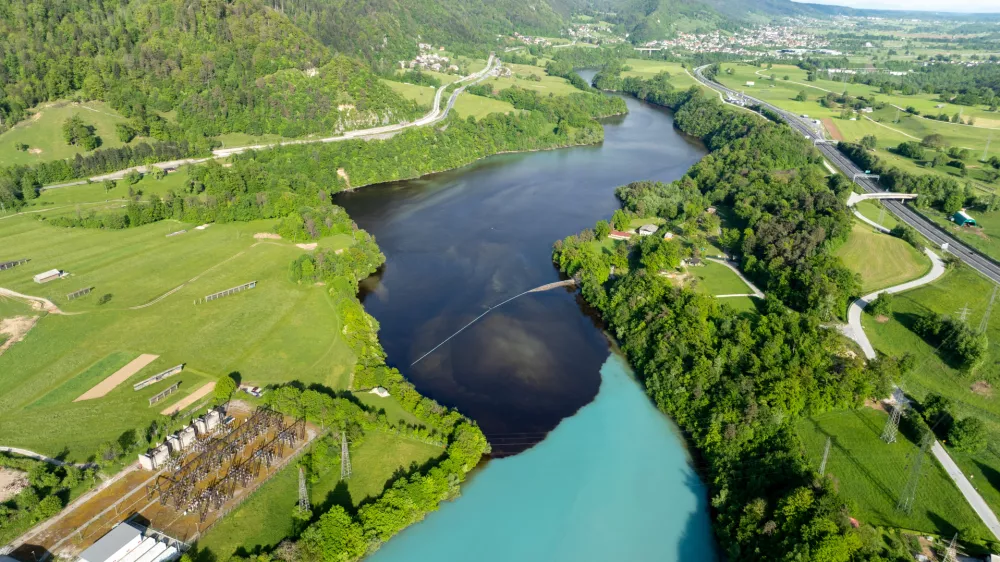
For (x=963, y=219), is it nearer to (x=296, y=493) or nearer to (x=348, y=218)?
(x=348, y=218)

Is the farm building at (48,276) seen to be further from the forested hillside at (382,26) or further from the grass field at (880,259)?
the forested hillside at (382,26)

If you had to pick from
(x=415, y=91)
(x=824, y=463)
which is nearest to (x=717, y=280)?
(x=824, y=463)

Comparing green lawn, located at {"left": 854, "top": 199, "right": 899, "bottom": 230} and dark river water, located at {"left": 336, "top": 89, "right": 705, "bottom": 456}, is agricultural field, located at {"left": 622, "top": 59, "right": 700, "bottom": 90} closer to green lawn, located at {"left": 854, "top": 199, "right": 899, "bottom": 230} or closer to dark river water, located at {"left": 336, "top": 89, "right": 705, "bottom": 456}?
dark river water, located at {"left": 336, "top": 89, "right": 705, "bottom": 456}

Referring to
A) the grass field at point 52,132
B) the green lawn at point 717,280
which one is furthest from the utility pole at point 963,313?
the grass field at point 52,132

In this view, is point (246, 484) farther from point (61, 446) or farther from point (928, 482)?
point (928, 482)

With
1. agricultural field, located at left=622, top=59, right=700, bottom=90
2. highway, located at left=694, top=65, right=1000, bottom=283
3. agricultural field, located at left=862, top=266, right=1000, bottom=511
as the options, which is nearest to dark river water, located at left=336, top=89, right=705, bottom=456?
highway, located at left=694, top=65, right=1000, bottom=283
